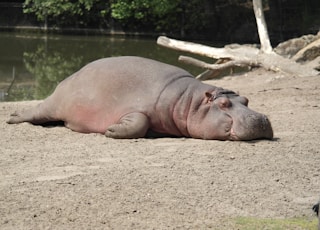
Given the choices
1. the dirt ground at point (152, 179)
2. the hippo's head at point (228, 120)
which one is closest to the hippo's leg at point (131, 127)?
the dirt ground at point (152, 179)

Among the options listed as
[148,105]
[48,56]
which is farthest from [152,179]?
[48,56]

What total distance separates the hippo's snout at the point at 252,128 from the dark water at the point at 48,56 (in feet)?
22.6

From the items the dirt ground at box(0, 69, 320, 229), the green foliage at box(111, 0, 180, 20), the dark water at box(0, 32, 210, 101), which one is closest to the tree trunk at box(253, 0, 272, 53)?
the dark water at box(0, 32, 210, 101)

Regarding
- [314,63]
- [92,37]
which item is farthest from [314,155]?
[92,37]

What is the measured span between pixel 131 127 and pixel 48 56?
1398cm

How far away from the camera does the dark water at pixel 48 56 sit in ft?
49.7

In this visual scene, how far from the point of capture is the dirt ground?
4.69m

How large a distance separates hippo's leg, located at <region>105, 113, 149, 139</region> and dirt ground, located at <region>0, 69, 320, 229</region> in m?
0.12

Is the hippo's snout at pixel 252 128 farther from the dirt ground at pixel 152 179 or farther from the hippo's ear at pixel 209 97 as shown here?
the hippo's ear at pixel 209 97

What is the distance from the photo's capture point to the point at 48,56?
20.8 metres

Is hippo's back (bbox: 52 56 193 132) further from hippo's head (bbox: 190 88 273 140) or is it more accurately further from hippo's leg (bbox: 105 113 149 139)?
hippo's head (bbox: 190 88 273 140)

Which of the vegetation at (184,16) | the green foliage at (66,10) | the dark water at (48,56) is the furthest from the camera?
the green foliage at (66,10)

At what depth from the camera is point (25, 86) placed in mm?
15180

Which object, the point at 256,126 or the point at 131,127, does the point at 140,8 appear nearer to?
the point at 131,127
